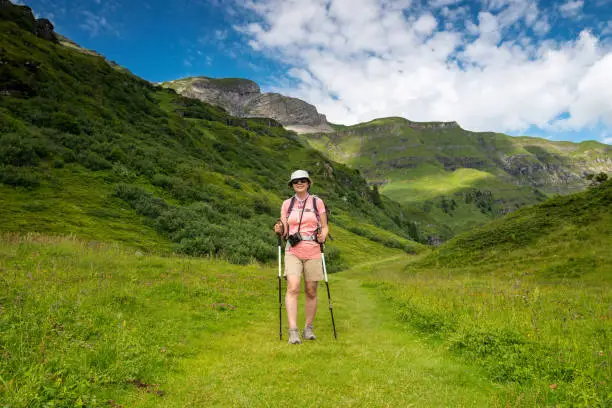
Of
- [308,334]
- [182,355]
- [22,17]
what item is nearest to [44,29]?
[22,17]

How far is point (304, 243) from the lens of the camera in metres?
8.86

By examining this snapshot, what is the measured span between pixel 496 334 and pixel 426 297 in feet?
16.5

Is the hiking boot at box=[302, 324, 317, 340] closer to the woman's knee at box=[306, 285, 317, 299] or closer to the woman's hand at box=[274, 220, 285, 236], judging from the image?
the woman's knee at box=[306, 285, 317, 299]

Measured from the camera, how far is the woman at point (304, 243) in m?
8.74

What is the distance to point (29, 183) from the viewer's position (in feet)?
74.6

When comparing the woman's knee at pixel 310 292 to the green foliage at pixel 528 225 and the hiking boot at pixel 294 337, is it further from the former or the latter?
the green foliage at pixel 528 225

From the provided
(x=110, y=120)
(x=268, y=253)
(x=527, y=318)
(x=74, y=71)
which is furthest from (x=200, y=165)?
(x=527, y=318)

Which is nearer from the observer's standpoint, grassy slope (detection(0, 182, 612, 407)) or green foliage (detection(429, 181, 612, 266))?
grassy slope (detection(0, 182, 612, 407))

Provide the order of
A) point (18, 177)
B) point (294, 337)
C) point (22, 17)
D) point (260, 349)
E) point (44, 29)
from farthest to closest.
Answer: point (44, 29), point (22, 17), point (18, 177), point (294, 337), point (260, 349)

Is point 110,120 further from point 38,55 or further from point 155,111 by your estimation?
point 155,111

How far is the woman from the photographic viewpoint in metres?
8.74

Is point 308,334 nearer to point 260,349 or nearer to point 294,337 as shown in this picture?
point 294,337

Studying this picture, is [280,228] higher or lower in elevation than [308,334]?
higher

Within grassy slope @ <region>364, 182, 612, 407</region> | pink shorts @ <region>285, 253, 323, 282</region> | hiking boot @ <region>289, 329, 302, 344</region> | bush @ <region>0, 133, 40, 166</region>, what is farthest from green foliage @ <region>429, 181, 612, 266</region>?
bush @ <region>0, 133, 40, 166</region>
